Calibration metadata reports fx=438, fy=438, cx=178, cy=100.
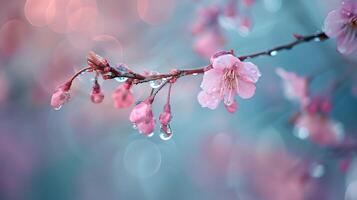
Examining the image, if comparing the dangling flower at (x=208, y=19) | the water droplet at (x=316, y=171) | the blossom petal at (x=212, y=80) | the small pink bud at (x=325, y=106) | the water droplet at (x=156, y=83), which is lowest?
the water droplet at (x=156, y=83)

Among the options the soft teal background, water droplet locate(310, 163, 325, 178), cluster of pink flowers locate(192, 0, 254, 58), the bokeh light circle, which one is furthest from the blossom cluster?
the bokeh light circle

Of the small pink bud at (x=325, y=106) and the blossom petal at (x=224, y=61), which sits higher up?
the small pink bud at (x=325, y=106)

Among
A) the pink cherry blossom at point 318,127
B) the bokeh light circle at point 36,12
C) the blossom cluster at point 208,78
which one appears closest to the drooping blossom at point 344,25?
the blossom cluster at point 208,78

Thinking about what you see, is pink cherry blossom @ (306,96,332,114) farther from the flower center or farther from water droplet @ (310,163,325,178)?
the flower center

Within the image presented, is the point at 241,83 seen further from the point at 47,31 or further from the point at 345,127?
the point at 47,31

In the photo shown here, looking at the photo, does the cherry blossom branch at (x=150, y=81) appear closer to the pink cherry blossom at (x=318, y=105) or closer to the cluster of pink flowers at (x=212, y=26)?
the pink cherry blossom at (x=318, y=105)

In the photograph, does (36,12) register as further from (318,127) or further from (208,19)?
(318,127)
